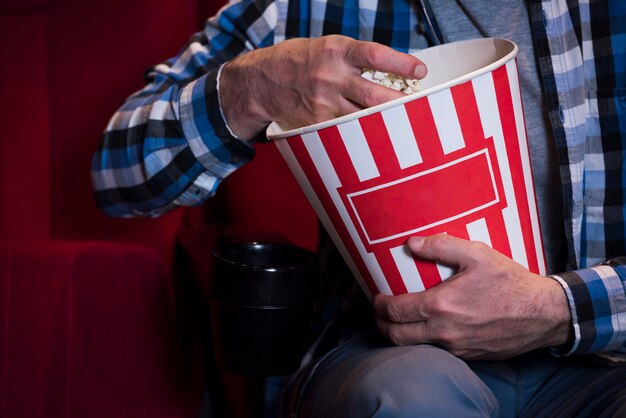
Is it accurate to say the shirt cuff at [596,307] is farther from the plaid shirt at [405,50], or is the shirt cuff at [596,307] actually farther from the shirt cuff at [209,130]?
the shirt cuff at [209,130]

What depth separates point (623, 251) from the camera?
0.99 m

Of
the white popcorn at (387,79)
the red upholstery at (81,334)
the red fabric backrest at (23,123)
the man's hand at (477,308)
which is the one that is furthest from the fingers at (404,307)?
the red fabric backrest at (23,123)

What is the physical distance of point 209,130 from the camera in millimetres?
1041

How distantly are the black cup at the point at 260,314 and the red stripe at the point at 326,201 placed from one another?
0.24ft

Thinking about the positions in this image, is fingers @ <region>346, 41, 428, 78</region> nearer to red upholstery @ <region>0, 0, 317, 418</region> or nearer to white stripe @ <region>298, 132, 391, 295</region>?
white stripe @ <region>298, 132, 391, 295</region>

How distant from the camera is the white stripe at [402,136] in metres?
0.74

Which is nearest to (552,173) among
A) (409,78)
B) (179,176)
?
(409,78)

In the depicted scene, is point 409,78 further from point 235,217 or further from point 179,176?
point 235,217

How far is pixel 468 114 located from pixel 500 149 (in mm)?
62

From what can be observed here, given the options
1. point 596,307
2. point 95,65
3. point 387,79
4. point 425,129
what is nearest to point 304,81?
point 387,79

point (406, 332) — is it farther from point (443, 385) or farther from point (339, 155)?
point (339, 155)

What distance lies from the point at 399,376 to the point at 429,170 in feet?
0.69

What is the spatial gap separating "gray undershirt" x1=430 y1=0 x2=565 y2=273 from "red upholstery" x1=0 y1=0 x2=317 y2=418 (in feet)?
1.28

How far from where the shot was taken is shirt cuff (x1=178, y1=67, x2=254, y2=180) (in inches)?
40.6
